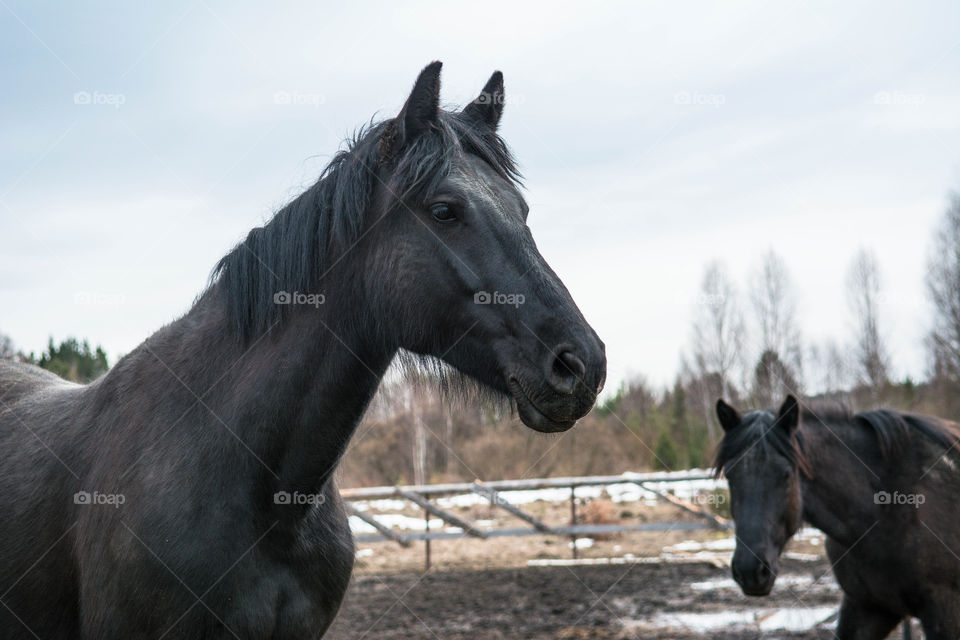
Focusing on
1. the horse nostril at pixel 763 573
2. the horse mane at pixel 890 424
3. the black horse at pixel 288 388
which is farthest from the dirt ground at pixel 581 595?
the black horse at pixel 288 388

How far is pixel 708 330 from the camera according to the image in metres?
34.9

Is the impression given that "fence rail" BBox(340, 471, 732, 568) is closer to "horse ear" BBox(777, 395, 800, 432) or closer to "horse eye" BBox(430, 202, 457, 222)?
"horse ear" BBox(777, 395, 800, 432)

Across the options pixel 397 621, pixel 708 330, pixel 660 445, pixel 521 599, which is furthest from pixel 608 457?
pixel 397 621

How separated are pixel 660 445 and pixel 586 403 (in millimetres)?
23314

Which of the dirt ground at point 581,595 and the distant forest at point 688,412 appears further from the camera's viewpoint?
the distant forest at point 688,412

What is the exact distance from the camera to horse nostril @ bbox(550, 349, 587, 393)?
2211 mm

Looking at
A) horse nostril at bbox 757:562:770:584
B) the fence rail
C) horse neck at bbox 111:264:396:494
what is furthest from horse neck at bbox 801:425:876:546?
the fence rail

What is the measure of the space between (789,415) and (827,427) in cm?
61

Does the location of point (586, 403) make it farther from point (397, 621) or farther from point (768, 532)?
point (397, 621)

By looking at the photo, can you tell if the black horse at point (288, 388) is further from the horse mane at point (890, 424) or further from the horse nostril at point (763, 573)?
the horse mane at point (890, 424)

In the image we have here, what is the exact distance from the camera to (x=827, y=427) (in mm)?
6301

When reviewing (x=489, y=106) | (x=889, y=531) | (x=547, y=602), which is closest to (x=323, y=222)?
(x=489, y=106)

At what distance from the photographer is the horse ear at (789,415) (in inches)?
233

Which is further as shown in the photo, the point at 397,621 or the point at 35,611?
the point at 397,621
